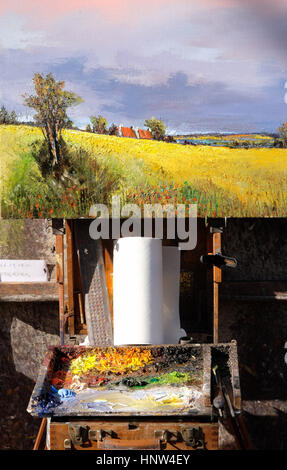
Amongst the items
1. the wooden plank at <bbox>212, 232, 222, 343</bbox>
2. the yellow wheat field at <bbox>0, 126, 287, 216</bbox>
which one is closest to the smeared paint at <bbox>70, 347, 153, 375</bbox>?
the wooden plank at <bbox>212, 232, 222, 343</bbox>

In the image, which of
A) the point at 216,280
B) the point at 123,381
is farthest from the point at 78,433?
the point at 216,280

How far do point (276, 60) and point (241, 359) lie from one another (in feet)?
8.15

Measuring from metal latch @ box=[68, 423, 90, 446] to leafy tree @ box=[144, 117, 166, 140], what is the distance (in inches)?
95.1

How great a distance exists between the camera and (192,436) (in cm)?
317

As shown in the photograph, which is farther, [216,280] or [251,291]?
[251,291]

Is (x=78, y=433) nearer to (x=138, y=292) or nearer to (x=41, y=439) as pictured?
(x=41, y=439)

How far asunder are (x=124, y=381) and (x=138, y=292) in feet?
2.31

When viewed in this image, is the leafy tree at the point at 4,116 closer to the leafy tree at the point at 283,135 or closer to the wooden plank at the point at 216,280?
the wooden plank at the point at 216,280

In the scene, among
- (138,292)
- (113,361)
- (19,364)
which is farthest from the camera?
(19,364)

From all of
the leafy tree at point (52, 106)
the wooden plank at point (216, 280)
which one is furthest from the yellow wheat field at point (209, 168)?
the wooden plank at point (216, 280)

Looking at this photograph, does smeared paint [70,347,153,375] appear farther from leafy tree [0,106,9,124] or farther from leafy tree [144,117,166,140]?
leafy tree [0,106,9,124]

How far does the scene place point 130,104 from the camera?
458 centimetres

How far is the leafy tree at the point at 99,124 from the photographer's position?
458 centimetres
